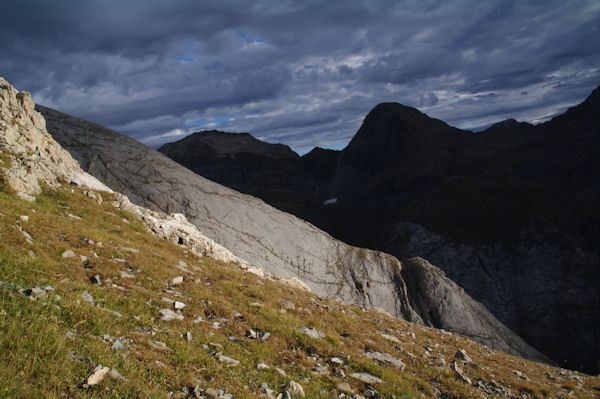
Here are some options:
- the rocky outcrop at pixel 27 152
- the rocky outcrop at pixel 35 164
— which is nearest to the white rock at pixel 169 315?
the rocky outcrop at pixel 35 164

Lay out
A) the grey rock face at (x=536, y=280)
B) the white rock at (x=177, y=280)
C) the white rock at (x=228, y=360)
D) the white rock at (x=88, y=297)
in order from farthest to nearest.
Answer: the grey rock face at (x=536, y=280) < the white rock at (x=177, y=280) < the white rock at (x=88, y=297) < the white rock at (x=228, y=360)

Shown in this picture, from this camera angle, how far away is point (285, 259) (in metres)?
39.3

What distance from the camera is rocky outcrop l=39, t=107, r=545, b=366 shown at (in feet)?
120

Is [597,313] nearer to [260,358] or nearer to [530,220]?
[530,220]

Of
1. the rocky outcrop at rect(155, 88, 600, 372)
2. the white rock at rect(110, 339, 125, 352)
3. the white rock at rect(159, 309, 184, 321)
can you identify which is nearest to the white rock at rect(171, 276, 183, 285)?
the white rock at rect(159, 309, 184, 321)

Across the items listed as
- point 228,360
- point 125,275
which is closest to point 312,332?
point 228,360

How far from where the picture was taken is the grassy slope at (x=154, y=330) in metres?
5.12

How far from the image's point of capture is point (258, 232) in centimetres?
4025

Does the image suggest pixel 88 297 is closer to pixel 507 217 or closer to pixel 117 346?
pixel 117 346

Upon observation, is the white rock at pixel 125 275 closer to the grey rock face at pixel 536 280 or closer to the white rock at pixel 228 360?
the white rock at pixel 228 360

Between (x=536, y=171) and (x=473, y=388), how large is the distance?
517 feet

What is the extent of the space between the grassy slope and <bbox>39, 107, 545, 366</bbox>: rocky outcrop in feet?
66.9

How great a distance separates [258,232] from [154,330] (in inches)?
1295

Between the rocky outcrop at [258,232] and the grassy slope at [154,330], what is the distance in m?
20.4
